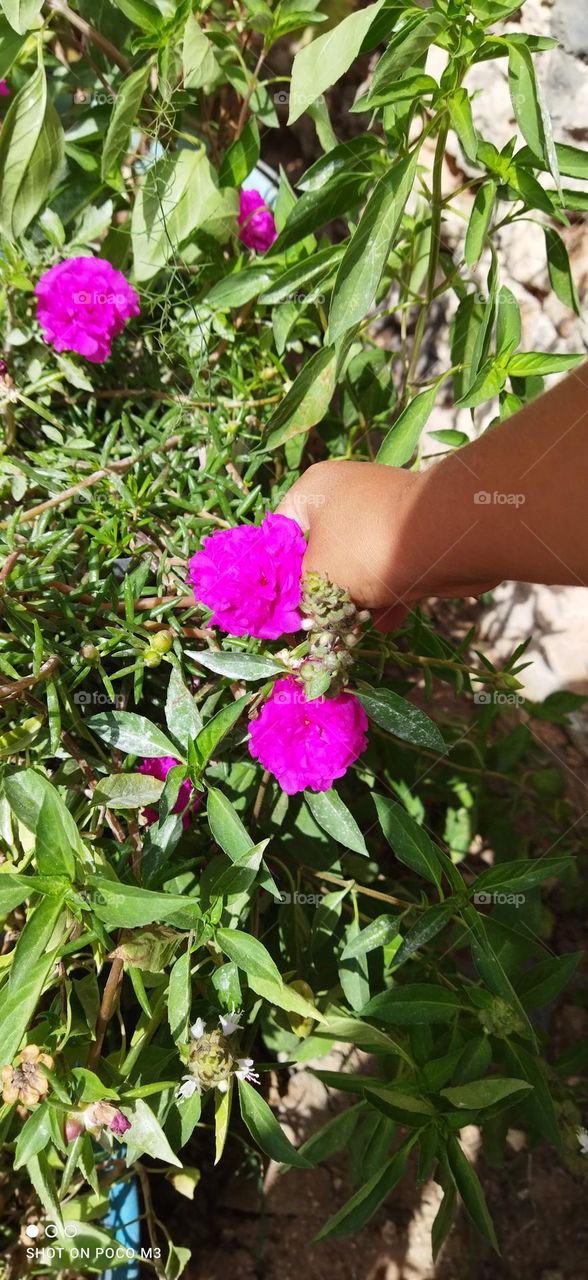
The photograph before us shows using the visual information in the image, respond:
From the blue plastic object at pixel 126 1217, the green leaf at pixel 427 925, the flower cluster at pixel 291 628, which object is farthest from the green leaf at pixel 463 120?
the blue plastic object at pixel 126 1217

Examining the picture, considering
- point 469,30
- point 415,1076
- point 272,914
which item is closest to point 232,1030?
point 415,1076

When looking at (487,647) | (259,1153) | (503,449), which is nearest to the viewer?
(503,449)

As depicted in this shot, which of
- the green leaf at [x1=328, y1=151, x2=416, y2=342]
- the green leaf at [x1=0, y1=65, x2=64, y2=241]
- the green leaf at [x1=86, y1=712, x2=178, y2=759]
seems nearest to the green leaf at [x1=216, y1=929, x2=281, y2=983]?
the green leaf at [x1=86, y1=712, x2=178, y2=759]

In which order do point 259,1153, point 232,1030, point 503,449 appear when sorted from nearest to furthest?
point 503,449 → point 232,1030 → point 259,1153

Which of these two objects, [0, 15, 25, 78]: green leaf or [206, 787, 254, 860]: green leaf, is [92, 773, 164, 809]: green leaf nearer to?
[206, 787, 254, 860]: green leaf

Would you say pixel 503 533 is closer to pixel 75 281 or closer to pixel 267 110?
pixel 75 281

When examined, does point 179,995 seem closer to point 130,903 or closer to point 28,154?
point 130,903

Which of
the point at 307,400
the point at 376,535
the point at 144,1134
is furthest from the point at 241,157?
the point at 144,1134
